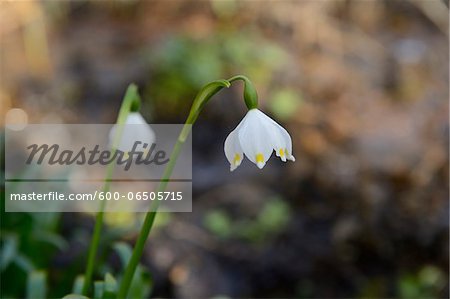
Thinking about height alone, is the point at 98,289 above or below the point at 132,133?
below

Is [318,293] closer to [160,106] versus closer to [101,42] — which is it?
[160,106]

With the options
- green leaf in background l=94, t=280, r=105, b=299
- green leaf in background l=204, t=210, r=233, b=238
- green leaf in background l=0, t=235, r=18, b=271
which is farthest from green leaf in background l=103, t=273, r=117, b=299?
green leaf in background l=204, t=210, r=233, b=238

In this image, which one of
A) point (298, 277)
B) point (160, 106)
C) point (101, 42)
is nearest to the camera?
point (298, 277)

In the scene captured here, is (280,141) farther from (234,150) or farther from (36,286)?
(36,286)

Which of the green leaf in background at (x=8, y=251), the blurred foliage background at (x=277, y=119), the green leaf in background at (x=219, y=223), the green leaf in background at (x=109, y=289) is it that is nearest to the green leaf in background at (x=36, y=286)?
the blurred foliage background at (x=277, y=119)

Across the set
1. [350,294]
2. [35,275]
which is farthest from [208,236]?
[35,275]

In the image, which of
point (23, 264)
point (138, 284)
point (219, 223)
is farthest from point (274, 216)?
point (138, 284)

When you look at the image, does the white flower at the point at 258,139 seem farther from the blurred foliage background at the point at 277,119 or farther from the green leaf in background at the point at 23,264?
the green leaf in background at the point at 23,264
